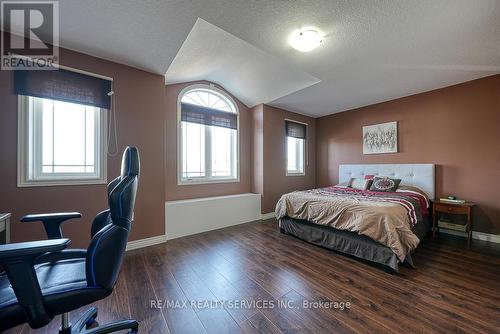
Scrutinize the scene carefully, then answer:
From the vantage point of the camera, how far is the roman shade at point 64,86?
2012mm

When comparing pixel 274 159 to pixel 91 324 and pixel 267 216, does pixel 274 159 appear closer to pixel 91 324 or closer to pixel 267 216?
pixel 267 216

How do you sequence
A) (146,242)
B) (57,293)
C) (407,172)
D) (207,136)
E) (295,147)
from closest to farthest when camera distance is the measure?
(57,293) → (146,242) → (407,172) → (207,136) → (295,147)

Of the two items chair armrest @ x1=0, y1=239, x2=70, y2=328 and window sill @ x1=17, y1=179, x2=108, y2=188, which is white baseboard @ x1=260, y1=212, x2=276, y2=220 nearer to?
window sill @ x1=17, y1=179, x2=108, y2=188

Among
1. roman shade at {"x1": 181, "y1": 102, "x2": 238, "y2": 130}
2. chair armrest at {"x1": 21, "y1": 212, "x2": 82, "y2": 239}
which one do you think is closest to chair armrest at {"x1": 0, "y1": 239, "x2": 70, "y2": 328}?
chair armrest at {"x1": 21, "y1": 212, "x2": 82, "y2": 239}

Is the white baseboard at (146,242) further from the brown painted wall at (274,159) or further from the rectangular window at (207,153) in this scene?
the brown painted wall at (274,159)

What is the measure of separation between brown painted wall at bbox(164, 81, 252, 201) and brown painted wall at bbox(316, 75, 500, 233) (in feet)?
8.61

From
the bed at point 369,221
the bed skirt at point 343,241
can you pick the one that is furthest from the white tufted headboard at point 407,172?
the bed skirt at point 343,241

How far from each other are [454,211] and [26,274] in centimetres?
438

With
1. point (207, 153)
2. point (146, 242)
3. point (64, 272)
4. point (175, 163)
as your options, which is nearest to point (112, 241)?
point (64, 272)

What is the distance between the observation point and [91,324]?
142 cm

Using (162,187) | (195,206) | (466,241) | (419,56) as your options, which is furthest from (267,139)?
(466,241)

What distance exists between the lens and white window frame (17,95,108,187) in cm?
200

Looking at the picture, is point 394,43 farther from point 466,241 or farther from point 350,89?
point 466,241

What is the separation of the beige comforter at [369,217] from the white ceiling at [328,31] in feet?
6.02
